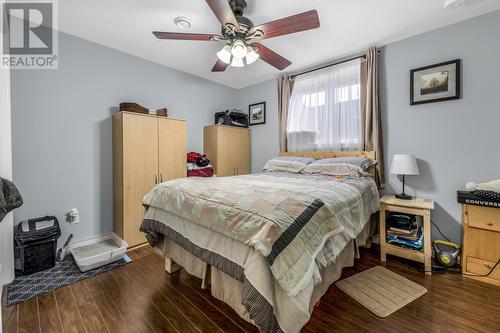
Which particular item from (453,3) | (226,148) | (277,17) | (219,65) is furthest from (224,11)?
(226,148)

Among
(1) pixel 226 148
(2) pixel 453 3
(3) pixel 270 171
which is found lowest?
(3) pixel 270 171

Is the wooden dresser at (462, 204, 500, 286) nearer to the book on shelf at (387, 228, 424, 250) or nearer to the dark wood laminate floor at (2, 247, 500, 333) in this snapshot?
the dark wood laminate floor at (2, 247, 500, 333)

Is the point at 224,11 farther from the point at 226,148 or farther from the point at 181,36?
the point at 226,148

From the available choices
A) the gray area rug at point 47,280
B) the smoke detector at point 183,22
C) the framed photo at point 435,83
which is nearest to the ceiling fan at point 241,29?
the smoke detector at point 183,22

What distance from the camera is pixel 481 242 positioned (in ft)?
6.79

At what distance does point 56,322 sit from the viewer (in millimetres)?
1576

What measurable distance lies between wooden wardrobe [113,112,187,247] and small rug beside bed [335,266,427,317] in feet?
8.32

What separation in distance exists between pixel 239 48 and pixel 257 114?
2393 mm

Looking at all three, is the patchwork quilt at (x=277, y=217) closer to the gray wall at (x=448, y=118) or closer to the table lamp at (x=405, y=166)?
the table lamp at (x=405, y=166)

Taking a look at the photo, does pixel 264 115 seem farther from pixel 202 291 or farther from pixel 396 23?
pixel 202 291

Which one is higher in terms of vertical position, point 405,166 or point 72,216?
point 405,166

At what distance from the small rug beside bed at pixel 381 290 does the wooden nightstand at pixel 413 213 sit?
11.2 inches

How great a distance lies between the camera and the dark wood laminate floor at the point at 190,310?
1527mm

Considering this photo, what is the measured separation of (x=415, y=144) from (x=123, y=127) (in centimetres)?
366
